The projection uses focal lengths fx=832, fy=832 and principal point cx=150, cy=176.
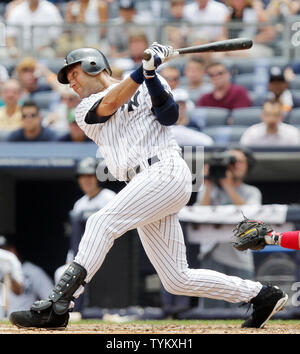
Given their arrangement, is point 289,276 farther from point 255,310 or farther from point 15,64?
point 15,64

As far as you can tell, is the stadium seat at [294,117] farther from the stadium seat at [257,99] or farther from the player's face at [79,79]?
the player's face at [79,79]

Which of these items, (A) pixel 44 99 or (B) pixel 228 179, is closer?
(B) pixel 228 179

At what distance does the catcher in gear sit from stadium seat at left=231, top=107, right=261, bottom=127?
3.74 meters

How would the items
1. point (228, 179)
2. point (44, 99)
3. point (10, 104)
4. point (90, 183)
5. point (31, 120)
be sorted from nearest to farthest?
point (228, 179) → point (90, 183) → point (31, 120) → point (10, 104) → point (44, 99)

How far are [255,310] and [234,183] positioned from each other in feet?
7.48

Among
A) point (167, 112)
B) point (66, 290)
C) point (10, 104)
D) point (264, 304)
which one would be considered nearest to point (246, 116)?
point (10, 104)

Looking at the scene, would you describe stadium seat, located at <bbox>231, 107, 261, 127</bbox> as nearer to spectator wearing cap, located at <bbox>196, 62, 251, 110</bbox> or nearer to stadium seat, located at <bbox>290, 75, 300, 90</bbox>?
spectator wearing cap, located at <bbox>196, 62, 251, 110</bbox>

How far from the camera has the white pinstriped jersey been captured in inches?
159

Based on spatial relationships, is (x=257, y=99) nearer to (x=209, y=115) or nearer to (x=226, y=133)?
(x=209, y=115)

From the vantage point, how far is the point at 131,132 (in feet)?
13.4

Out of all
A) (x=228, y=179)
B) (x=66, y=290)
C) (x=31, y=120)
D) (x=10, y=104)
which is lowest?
(x=66, y=290)

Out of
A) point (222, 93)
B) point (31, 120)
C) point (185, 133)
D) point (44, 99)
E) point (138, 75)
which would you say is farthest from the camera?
point (44, 99)

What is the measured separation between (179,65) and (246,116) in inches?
50.0
